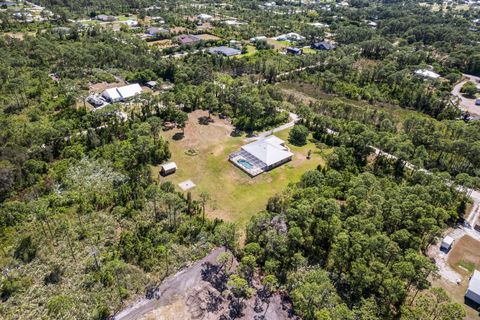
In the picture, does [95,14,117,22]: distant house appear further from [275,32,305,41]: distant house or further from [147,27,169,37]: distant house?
[275,32,305,41]: distant house

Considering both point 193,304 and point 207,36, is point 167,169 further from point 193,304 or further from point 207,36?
point 207,36

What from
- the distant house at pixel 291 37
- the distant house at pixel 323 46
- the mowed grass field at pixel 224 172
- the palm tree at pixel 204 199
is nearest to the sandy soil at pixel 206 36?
the distant house at pixel 291 37

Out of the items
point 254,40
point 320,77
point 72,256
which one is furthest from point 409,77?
point 72,256

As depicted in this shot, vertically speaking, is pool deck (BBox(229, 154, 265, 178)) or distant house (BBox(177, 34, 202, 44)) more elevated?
distant house (BBox(177, 34, 202, 44))

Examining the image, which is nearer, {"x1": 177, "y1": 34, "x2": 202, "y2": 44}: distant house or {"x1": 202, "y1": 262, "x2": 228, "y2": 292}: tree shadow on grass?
{"x1": 202, "y1": 262, "x2": 228, "y2": 292}: tree shadow on grass

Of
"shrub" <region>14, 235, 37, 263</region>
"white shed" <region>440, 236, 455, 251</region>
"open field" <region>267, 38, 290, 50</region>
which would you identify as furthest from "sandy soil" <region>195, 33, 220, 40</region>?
"white shed" <region>440, 236, 455, 251</region>

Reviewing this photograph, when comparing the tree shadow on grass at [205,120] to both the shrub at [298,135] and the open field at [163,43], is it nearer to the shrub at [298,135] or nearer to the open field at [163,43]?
the shrub at [298,135]

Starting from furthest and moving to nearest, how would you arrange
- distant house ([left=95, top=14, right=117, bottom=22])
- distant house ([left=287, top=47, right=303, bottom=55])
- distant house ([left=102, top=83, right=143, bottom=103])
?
distant house ([left=95, top=14, right=117, bottom=22])
distant house ([left=287, top=47, right=303, bottom=55])
distant house ([left=102, top=83, right=143, bottom=103])

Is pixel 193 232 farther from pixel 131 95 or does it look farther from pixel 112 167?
pixel 131 95
